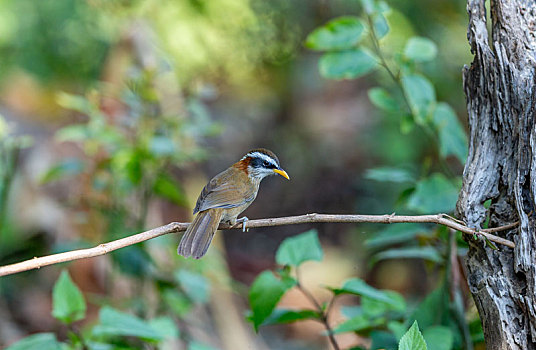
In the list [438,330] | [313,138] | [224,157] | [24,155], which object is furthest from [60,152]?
[438,330]

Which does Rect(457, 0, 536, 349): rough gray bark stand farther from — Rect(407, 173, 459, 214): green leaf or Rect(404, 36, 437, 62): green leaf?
Rect(404, 36, 437, 62): green leaf

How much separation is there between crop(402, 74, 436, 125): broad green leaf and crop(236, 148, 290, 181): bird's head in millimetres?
661

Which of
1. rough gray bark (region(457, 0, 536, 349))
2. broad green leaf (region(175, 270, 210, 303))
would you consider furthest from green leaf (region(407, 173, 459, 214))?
broad green leaf (region(175, 270, 210, 303))

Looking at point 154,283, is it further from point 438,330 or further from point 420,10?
point 420,10

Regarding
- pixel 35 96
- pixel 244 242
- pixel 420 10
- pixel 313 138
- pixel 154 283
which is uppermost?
pixel 35 96

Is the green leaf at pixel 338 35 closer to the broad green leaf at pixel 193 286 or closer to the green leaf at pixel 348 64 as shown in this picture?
the green leaf at pixel 348 64

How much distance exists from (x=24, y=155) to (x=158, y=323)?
328cm

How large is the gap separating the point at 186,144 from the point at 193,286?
0.85 meters

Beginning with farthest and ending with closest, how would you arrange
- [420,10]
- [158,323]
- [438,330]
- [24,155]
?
1. [420,10]
2. [24,155]
3. [158,323]
4. [438,330]

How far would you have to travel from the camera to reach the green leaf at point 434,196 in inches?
86.1

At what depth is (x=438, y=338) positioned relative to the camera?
1.76 meters

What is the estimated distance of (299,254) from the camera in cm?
206

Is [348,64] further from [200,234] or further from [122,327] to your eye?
[122,327]

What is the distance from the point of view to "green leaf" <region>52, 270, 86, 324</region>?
216 centimetres
